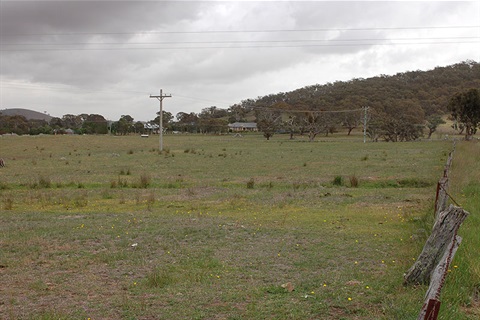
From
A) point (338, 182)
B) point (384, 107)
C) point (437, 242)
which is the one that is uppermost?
point (384, 107)

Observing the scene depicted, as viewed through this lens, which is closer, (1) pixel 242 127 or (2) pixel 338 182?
(2) pixel 338 182

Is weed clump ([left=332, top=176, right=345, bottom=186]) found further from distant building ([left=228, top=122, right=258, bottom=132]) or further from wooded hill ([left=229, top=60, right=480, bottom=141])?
distant building ([left=228, top=122, right=258, bottom=132])

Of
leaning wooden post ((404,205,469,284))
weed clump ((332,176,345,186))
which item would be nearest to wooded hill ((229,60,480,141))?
weed clump ((332,176,345,186))

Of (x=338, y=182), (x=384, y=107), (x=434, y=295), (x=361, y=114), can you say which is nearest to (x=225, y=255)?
(x=434, y=295)

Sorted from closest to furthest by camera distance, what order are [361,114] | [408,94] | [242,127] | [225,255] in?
[225,255]
[361,114]
[408,94]
[242,127]

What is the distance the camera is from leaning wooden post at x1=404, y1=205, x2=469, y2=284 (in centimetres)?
571

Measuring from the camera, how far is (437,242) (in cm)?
598

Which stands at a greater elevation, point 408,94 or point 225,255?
point 408,94

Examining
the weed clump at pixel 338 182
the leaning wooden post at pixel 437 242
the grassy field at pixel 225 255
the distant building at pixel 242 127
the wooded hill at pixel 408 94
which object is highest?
the wooded hill at pixel 408 94

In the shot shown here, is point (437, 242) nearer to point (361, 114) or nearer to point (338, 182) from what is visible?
point (338, 182)

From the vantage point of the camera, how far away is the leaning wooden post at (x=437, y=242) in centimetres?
571

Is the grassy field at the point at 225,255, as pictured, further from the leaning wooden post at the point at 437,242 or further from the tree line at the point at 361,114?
the tree line at the point at 361,114

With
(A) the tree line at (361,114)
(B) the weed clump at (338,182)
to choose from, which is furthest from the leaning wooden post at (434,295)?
(A) the tree line at (361,114)

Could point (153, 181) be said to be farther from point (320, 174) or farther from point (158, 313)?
point (158, 313)
